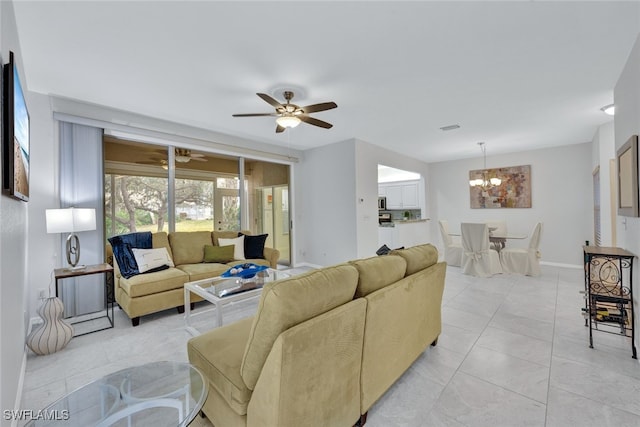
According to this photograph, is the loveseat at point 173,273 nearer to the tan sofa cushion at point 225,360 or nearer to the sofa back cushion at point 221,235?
the sofa back cushion at point 221,235

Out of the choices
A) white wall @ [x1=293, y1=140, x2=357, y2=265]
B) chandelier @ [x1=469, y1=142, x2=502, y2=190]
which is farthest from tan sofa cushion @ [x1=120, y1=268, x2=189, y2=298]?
chandelier @ [x1=469, y1=142, x2=502, y2=190]

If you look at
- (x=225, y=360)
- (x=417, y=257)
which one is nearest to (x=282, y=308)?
(x=225, y=360)

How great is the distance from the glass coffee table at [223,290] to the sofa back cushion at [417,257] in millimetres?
1472

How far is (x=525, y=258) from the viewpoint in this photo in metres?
4.68

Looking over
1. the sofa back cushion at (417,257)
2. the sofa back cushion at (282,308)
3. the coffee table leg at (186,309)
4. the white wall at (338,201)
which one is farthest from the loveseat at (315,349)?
Answer: the white wall at (338,201)

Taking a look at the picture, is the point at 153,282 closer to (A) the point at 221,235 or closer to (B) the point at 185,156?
(A) the point at 221,235

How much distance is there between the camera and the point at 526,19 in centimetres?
188

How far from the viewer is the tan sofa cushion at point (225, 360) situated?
4.04ft

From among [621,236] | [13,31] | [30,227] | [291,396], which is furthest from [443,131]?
[30,227]

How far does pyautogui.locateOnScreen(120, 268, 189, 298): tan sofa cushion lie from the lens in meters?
A: 2.85

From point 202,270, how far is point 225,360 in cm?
227

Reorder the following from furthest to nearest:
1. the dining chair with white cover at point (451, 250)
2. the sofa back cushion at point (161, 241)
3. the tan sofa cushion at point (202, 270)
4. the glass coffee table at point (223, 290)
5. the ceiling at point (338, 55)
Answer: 1. the dining chair with white cover at point (451, 250)
2. the sofa back cushion at point (161, 241)
3. the tan sofa cushion at point (202, 270)
4. the glass coffee table at point (223, 290)
5. the ceiling at point (338, 55)

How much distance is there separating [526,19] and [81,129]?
4.53 metres

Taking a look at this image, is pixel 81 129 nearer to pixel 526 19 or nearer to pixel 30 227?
pixel 30 227
